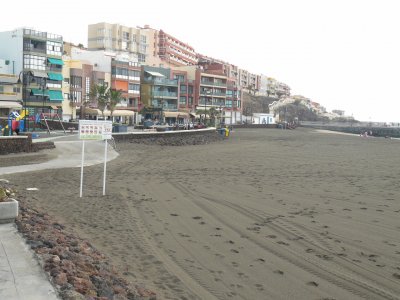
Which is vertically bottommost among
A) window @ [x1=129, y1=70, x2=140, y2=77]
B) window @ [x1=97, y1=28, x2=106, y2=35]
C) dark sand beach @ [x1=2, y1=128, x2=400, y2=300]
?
dark sand beach @ [x1=2, y1=128, x2=400, y2=300]

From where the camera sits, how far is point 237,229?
30.6 ft

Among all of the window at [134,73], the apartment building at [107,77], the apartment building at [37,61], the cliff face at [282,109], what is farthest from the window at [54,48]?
the cliff face at [282,109]

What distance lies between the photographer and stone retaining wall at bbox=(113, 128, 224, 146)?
34.4m

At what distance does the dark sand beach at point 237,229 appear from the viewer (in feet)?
20.6

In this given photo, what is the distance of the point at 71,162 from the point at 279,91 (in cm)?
17666

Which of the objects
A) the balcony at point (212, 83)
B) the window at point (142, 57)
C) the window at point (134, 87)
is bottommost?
the window at point (134, 87)

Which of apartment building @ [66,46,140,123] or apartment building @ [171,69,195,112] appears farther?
apartment building @ [171,69,195,112]

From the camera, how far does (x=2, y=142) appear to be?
830 inches

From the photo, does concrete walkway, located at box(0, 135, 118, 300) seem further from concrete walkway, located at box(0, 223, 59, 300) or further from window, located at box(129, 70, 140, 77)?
window, located at box(129, 70, 140, 77)

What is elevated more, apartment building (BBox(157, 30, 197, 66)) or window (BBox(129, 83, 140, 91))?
apartment building (BBox(157, 30, 197, 66))

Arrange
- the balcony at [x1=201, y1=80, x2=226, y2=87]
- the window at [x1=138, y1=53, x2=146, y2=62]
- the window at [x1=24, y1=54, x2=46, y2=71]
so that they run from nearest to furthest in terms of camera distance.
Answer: the window at [x1=24, y1=54, x2=46, y2=71]
the balcony at [x1=201, y1=80, x2=226, y2=87]
the window at [x1=138, y1=53, x2=146, y2=62]

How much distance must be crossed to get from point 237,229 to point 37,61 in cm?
5679


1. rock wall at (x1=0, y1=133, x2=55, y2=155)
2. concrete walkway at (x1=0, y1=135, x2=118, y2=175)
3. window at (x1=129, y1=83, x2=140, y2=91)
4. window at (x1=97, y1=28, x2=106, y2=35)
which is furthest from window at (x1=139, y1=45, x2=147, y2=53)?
rock wall at (x1=0, y1=133, x2=55, y2=155)

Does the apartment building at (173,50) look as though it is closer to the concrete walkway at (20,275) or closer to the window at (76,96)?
the window at (76,96)
